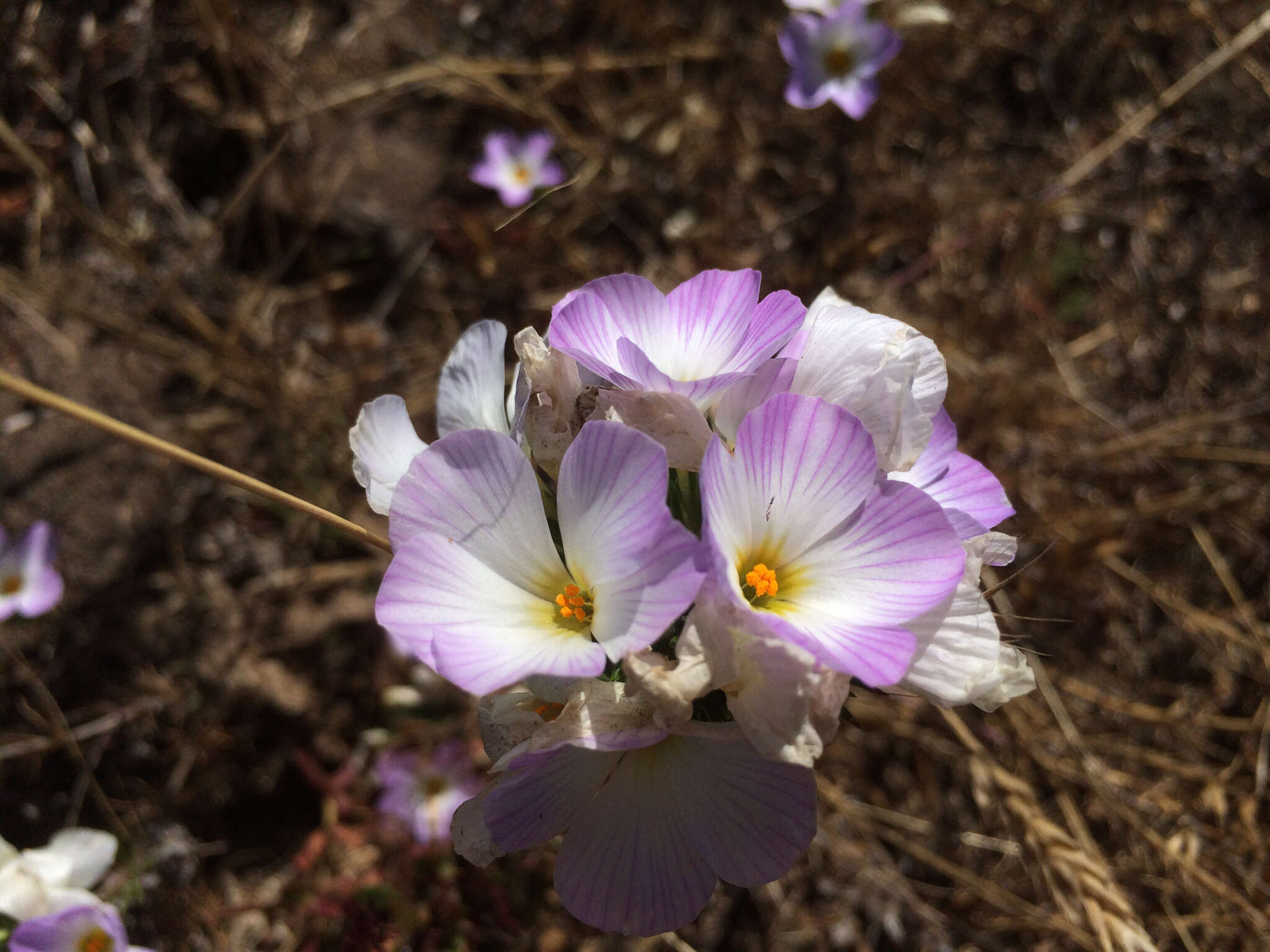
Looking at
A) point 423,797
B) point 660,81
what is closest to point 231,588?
point 423,797

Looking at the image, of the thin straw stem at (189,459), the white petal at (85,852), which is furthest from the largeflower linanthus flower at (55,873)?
the thin straw stem at (189,459)

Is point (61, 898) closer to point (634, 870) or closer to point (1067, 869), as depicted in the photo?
point (634, 870)

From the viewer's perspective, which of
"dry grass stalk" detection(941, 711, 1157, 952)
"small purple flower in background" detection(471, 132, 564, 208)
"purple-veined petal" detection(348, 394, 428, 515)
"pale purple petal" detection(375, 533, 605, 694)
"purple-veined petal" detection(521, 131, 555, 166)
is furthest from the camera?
"purple-veined petal" detection(521, 131, 555, 166)

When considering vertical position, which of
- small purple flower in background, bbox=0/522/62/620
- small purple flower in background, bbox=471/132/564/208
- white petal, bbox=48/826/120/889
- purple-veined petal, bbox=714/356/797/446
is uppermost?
purple-veined petal, bbox=714/356/797/446

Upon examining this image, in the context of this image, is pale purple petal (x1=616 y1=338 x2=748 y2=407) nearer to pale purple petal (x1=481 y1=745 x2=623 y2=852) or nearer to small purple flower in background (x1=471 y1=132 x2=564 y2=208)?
pale purple petal (x1=481 y1=745 x2=623 y2=852)

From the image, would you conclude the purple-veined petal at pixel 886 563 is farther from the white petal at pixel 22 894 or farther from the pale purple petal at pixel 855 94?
the pale purple petal at pixel 855 94

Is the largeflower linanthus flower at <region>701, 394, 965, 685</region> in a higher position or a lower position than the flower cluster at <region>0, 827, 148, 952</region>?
higher

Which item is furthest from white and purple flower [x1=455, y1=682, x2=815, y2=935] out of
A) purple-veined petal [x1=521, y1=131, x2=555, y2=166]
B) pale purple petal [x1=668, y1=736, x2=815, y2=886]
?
purple-veined petal [x1=521, y1=131, x2=555, y2=166]
